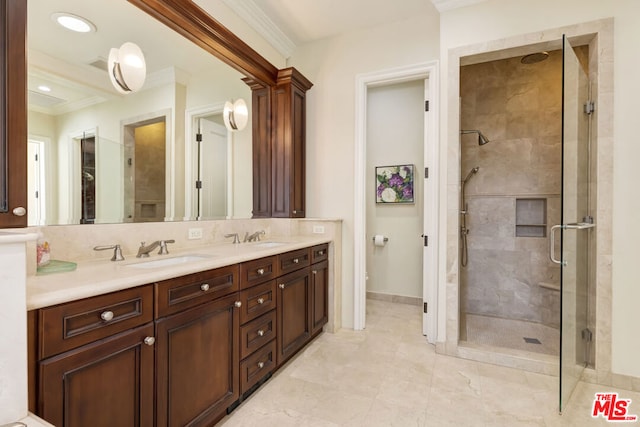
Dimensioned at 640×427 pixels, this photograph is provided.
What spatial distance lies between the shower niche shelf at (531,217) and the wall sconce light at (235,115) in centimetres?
295

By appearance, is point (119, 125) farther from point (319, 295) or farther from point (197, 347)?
point (319, 295)

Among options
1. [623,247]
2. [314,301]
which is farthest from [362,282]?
[623,247]

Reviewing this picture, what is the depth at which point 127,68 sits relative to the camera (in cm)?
177

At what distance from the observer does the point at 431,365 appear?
7.68 ft

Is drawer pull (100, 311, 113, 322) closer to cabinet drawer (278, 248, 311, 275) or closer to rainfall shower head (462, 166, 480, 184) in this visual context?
cabinet drawer (278, 248, 311, 275)

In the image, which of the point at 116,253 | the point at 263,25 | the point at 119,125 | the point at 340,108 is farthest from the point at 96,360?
the point at 263,25

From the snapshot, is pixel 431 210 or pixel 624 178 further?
pixel 431 210

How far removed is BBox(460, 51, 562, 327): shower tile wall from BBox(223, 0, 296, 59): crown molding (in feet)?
6.58

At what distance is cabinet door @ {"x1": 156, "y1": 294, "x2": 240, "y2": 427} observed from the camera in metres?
1.30

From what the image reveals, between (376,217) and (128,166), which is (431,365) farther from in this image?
(128,166)

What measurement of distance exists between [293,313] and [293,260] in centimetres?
41

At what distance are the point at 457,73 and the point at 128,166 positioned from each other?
2481 mm

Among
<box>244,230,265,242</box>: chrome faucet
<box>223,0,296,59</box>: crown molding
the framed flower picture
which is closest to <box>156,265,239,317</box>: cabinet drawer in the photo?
<box>244,230,265,242</box>: chrome faucet

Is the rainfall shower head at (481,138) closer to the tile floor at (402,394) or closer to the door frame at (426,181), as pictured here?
the door frame at (426,181)
